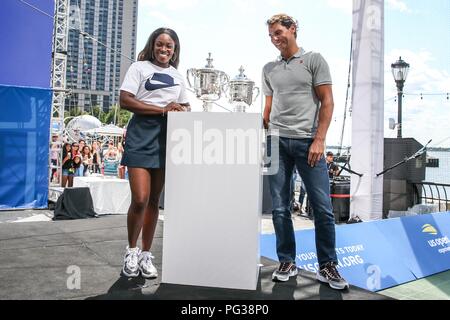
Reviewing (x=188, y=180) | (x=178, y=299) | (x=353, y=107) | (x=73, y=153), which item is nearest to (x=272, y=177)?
(x=188, y=180)

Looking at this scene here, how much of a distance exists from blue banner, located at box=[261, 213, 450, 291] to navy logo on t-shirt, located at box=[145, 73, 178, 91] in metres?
1.60

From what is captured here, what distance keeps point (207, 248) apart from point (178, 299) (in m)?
0.30

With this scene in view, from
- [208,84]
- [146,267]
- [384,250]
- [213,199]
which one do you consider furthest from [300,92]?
[384,250]

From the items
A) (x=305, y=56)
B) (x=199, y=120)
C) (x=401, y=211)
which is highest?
(x=305, y=56)

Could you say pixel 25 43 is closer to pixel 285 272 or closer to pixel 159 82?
pixel 159 82

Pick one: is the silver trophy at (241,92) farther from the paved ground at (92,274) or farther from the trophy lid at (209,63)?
the paved ground at (92,274)

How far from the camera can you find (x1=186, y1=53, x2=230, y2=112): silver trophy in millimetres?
2131

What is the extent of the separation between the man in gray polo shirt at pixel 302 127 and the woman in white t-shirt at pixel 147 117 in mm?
548

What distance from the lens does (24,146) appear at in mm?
6445

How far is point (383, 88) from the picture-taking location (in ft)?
16.4

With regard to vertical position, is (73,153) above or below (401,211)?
above

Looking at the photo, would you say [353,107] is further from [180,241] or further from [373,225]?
[180,241]

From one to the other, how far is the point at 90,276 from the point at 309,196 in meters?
1.42

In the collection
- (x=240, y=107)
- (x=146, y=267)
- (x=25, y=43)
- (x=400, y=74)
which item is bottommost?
(x=146, y=267)
